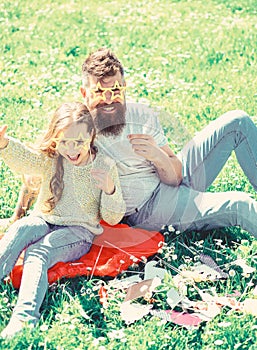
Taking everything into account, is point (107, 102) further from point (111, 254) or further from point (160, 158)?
point (111, 254)

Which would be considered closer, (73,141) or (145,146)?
(73,141)

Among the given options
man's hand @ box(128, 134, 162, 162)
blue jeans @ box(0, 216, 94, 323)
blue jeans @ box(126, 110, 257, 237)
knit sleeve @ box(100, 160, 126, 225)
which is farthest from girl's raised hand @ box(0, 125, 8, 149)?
blue jeans @ box(126, 110, 257, 237)

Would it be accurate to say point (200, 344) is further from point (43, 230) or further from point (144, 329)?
point (43, 230)

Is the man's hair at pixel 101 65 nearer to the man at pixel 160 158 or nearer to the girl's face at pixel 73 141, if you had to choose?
the man at pixel 160 158

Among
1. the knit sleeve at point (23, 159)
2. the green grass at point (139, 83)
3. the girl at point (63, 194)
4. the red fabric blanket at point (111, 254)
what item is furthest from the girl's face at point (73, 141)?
the green grass at point (139, 83)

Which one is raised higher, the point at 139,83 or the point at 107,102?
the point at 107,102

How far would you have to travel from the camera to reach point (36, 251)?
11.9 ft

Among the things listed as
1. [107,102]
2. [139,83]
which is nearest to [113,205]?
[107,102]

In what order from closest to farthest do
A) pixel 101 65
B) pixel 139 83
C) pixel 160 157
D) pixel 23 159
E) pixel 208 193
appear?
1. pixel 23 159
2. pixel 101 65
3. pixel 160 157
4. pixel 208 193
5. pixel 139 83

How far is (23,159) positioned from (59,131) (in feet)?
0.69

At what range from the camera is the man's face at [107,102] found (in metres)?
3.81

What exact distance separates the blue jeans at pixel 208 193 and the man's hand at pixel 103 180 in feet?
1.34

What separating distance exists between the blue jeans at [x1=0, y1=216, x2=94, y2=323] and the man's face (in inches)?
19.7

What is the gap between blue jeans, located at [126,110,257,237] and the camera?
400cm
